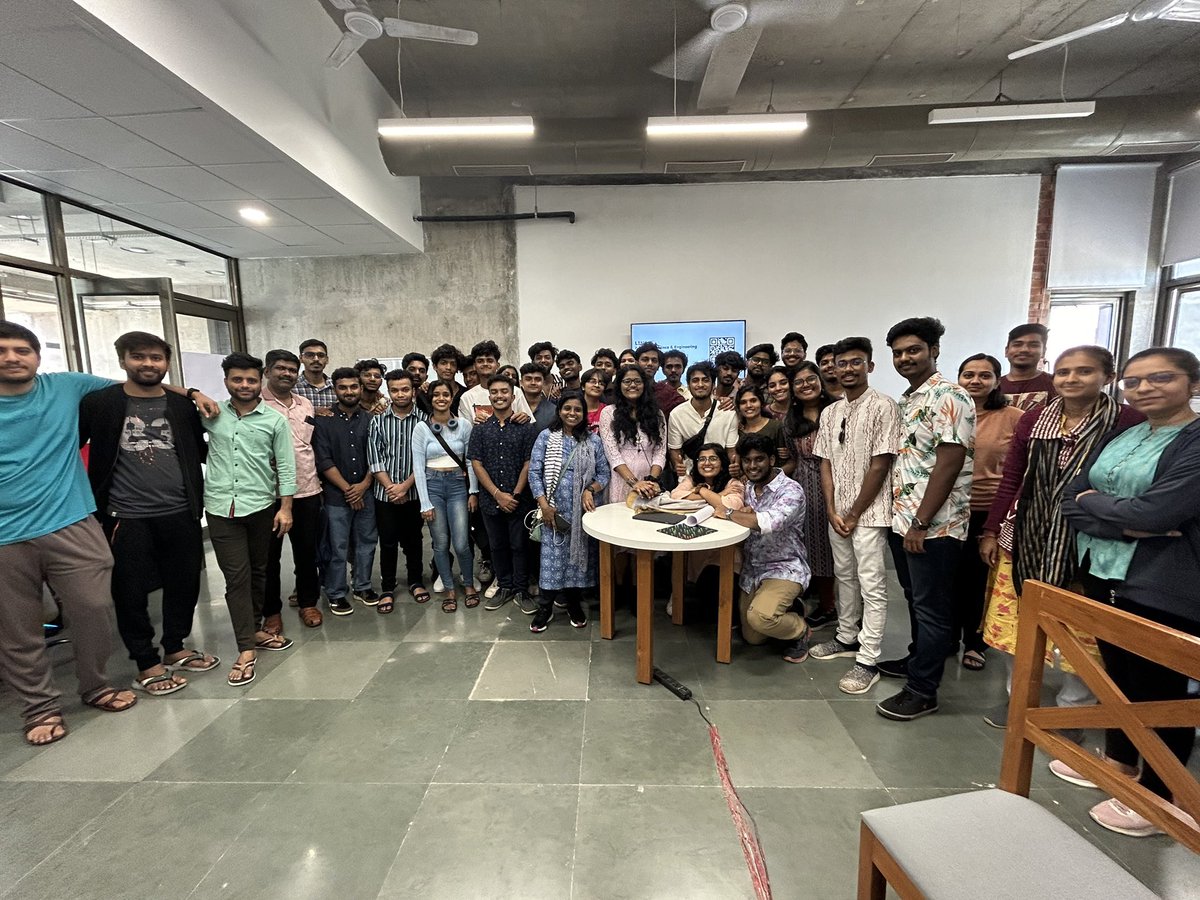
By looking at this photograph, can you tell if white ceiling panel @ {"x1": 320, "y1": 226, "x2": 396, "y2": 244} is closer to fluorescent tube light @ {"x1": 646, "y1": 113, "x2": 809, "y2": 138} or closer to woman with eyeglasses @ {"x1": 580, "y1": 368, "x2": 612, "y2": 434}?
fluorescent tube light @ {"x1": 646, "y1": 113, "x2": 809, "y2": 138}

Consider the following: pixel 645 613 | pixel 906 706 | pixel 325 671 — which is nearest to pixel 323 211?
pixel 325 671

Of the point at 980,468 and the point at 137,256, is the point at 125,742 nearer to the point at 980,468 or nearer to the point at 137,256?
the point at 980,468

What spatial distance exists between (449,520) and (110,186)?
4.07m

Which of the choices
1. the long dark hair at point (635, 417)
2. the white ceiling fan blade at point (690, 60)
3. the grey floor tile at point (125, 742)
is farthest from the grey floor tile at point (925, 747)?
the white ceiling fan blade at point (690, 60)

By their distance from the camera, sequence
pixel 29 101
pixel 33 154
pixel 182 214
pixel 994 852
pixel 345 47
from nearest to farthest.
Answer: pixel 994 852
pixel 29 101
pixel 345 47
pixel 33 154
pixel 182 214

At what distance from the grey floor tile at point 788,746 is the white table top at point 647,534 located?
0.79 metres

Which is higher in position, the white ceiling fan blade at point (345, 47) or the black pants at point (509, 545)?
the white ceiling fan blade at point (345, 47)

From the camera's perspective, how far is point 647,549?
95.0 inches

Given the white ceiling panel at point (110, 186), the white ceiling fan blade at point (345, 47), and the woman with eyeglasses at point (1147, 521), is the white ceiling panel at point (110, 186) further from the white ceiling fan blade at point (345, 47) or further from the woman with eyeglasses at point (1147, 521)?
the woman with eyeglasses at point (1147, 521)

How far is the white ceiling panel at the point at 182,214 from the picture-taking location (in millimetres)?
4566

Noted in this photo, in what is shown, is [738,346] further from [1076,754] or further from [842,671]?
[1076,754]

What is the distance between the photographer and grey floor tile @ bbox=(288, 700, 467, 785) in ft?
6.60

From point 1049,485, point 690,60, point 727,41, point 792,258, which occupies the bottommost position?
point 1049,485

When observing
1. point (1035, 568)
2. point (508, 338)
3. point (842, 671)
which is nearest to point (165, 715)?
point (842, 671)
